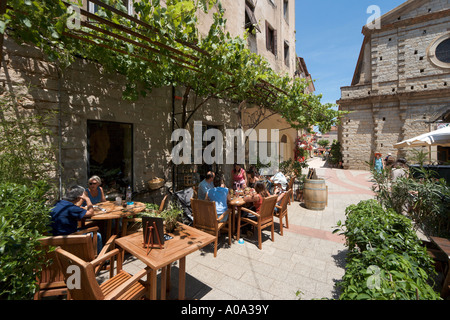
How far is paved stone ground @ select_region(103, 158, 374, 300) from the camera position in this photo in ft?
8.68

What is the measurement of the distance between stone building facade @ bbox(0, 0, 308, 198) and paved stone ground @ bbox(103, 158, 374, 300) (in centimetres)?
221

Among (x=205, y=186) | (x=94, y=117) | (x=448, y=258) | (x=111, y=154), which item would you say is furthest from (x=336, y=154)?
(x=94, y=117)

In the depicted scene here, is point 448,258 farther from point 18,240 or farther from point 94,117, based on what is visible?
point 94,117

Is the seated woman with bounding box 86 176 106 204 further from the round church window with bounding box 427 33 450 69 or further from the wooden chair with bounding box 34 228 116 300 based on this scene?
the round church window with bounding box 427 33 450 69

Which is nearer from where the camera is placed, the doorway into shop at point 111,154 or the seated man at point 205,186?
the doorway into shop at point 111,154

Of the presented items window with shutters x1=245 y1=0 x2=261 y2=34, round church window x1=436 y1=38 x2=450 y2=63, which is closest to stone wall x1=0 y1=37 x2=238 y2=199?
window with shutters x1=245 y1=0 x2=261 y2=34

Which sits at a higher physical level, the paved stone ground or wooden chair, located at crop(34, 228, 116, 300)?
wooden chair, located at crop(34, 228, 116, 300)

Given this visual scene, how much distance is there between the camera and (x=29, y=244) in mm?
1571

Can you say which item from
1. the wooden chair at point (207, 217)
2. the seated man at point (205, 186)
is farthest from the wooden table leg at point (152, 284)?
the seated man at point (205, 186)

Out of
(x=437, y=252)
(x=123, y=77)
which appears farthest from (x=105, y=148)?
(x=437, y=252)

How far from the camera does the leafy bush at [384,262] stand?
138 cm

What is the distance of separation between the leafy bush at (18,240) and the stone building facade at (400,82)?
1796cm

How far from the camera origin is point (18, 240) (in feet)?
4.84

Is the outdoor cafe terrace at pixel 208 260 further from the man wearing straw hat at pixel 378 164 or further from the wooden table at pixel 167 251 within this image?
the man wearing straw hat at pixel 378 164
